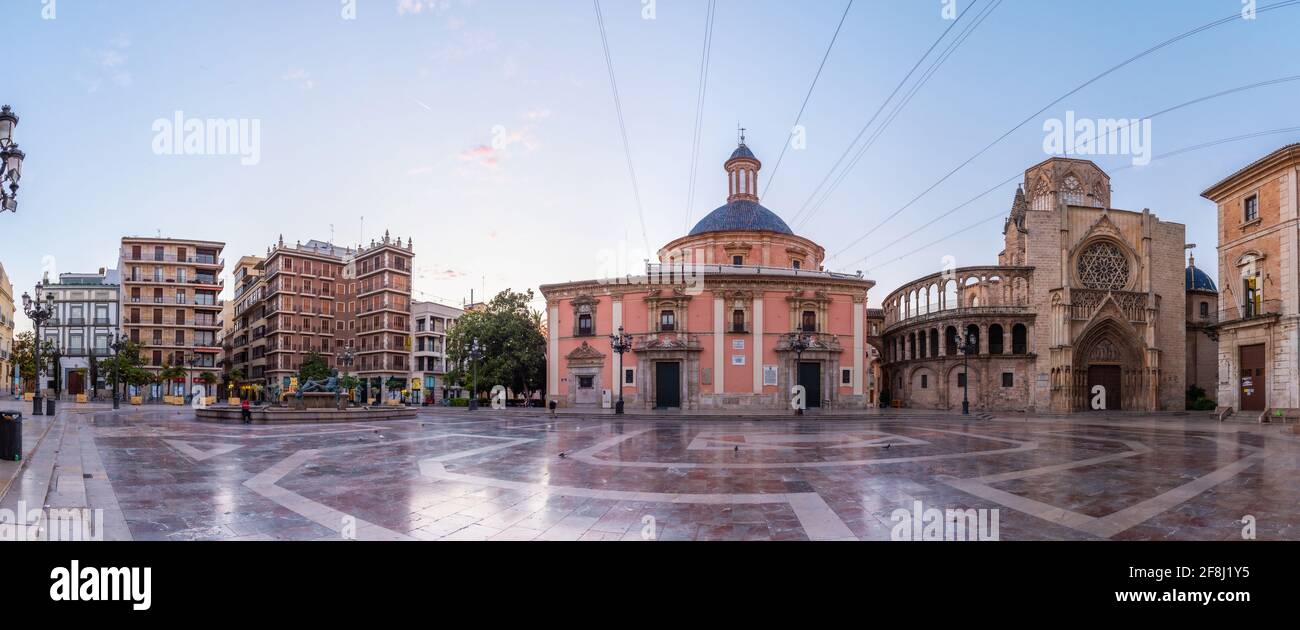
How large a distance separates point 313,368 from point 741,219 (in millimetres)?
43230

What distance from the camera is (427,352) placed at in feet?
205

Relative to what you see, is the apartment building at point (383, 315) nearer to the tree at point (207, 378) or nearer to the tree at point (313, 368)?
the tree at point (313, 368)

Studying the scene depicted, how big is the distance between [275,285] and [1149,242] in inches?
3051

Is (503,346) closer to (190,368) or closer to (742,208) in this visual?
(742,208)

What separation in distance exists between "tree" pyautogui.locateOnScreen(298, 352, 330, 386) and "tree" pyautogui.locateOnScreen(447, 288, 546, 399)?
20.9 metres

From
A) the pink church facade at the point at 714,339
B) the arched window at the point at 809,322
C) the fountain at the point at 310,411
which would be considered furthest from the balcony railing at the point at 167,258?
the arched window at the point at 809,322

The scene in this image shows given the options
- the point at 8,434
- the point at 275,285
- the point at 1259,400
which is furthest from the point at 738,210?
the point at 275,285

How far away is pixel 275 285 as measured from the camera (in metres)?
62.1

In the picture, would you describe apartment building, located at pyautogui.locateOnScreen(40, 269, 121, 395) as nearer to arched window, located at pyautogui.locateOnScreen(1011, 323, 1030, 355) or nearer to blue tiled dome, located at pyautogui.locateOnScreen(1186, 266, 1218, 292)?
arched window, located at pyautogui.locateOnScreen(1011, 323, 1030, 355)

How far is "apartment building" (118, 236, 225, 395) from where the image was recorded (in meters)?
59.8

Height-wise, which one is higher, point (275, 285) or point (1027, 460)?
point (275, 285)

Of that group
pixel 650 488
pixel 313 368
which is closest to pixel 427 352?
pixel 313 368
